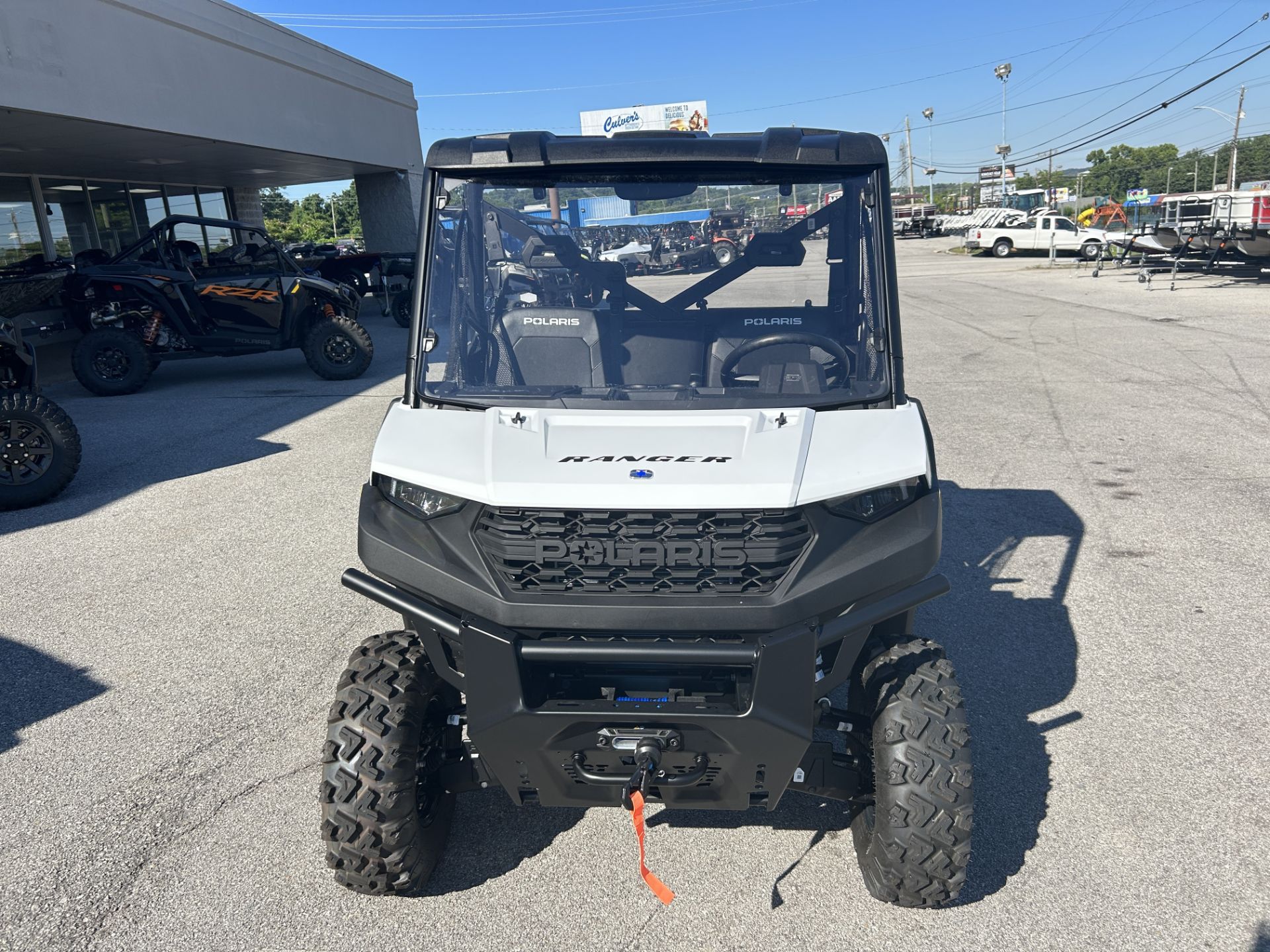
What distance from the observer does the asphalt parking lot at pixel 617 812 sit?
2740 mm

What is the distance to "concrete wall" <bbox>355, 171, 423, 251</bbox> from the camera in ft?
81.0

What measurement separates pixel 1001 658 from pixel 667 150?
2714 mm

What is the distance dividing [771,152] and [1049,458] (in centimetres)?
551

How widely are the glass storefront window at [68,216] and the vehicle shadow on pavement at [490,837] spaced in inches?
725

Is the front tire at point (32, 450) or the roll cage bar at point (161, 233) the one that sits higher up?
the roll cage bar at point (161, 233)

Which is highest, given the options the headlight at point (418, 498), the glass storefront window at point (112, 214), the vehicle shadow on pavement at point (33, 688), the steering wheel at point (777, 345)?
the glass storefront window at point (112, 214)

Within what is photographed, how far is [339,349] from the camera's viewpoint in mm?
12000

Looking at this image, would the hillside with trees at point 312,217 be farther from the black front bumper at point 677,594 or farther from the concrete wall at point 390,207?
the black front bumper at point 677,594

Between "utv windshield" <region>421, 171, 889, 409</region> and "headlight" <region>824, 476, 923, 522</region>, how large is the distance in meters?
0.37

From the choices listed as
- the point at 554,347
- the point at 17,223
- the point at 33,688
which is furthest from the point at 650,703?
the point at 17,223

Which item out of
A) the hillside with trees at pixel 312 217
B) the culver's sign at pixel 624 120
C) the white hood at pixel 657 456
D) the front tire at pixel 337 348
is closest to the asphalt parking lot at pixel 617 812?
the white hood at pixel 657 456

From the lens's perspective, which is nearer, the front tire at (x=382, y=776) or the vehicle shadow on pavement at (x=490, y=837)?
the front tire at (x=382, y=776)

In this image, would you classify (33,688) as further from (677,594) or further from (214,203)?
(214,203)

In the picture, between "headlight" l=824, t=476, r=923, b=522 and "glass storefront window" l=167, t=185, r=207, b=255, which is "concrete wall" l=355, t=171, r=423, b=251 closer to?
"glass storefront window" l=167, t=185, r=207, b=255
